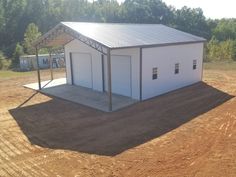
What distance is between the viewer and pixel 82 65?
20.0m

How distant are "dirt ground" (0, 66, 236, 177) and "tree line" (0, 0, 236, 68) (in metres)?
22.1

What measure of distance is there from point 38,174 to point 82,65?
1203 cm

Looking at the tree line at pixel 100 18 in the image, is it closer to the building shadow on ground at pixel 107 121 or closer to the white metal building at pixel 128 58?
the white metal building at pixel 128 58

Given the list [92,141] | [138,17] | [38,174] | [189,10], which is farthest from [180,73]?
[189,10]

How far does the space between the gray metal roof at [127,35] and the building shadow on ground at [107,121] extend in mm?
3442

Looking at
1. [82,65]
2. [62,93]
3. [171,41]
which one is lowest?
[62,93]

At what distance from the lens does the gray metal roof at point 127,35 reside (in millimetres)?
15148

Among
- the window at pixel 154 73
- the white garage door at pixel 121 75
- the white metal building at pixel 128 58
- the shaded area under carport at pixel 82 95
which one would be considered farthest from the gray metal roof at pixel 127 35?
the shaded area under carport at pixel 82 95

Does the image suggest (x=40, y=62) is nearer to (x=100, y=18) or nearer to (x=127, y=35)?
(x=127, y=35)

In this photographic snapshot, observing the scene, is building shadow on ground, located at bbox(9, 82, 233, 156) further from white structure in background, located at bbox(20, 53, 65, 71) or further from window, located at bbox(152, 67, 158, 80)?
white structure in background, located at bbox(20, 53, 65, 71)

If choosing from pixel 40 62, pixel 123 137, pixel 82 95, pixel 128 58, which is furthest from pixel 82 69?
pixel 40 62

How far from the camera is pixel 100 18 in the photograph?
6238 cm

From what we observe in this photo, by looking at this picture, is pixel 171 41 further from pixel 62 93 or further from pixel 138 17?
pixel 138 17

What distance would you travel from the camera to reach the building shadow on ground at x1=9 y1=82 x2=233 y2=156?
436 inches
